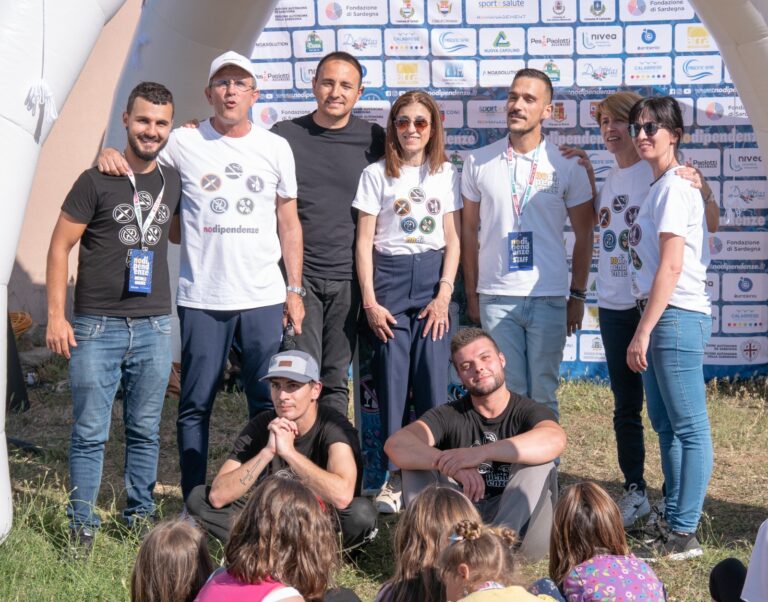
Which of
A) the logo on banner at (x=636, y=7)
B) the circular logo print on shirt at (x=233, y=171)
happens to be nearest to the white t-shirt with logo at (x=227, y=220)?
the circular logo print on shirt at (x=233, y=171)

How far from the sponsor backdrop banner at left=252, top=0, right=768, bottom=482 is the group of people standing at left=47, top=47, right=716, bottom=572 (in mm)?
2182

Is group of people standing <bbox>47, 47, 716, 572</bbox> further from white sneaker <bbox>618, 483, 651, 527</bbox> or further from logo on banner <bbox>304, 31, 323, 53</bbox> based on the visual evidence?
logo on banner <bbox>304, 31, 323, 53</bbox>

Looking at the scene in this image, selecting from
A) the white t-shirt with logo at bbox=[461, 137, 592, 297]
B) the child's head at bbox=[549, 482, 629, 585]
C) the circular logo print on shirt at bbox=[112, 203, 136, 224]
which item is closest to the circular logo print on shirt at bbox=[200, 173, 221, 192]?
the circular logo print on shirt at bbox=[112, 203, 136, 224]

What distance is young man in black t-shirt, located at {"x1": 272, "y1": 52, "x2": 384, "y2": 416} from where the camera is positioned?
4.50 meters

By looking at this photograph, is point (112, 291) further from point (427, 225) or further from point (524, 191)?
point (524, 191)

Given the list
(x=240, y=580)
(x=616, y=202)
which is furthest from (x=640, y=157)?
(x=240, y=580)

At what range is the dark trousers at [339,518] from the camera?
150 inches

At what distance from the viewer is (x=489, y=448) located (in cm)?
385

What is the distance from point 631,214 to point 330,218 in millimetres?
1321

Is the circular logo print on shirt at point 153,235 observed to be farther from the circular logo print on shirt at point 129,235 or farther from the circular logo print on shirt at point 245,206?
the circular logo print on shirt at point 245,206

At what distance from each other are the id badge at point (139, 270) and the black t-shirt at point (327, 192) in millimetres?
798

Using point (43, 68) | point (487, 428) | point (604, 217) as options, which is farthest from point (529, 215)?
point (43, 68)

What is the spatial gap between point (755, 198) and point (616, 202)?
8.99ft

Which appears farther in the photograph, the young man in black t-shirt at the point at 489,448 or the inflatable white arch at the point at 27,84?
the young man in black t-shirt at the point at 489,448
